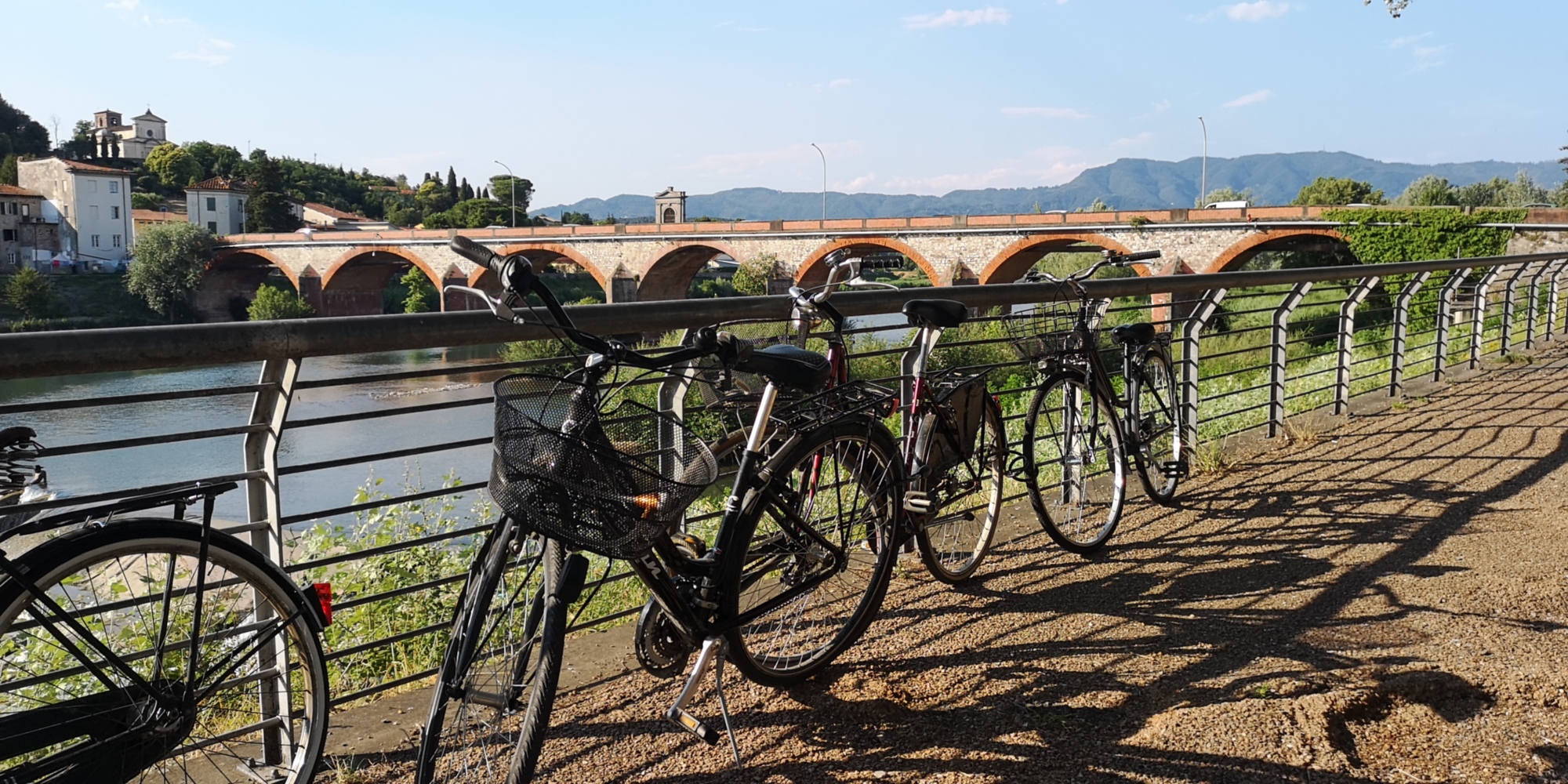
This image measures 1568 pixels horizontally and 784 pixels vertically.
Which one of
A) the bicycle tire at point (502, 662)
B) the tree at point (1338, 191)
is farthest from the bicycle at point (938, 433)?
the tree at point (1338, 191)

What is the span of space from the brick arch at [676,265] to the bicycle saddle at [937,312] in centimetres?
4490

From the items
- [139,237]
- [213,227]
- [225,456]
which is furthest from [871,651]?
[213,227]

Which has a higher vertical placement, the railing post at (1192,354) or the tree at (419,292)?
the railing post at (1192,354)

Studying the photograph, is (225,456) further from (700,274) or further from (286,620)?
(700,274)

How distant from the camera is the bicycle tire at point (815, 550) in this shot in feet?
Answer: 8.48

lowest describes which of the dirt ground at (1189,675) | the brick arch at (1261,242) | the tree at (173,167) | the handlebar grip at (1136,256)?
the dirt ground at (1189,675)

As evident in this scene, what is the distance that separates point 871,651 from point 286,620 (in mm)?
1514

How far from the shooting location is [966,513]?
3.50 metres

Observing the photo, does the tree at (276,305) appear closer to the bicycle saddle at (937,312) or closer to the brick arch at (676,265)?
the brick arch at (676,265)

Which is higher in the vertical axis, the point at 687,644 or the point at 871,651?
the point at 687,644

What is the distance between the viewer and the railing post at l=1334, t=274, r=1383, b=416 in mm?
6449

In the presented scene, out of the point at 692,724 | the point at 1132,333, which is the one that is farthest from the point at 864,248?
the point at 692,724

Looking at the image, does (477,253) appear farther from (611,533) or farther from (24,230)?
(24,230)

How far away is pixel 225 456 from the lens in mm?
14844
